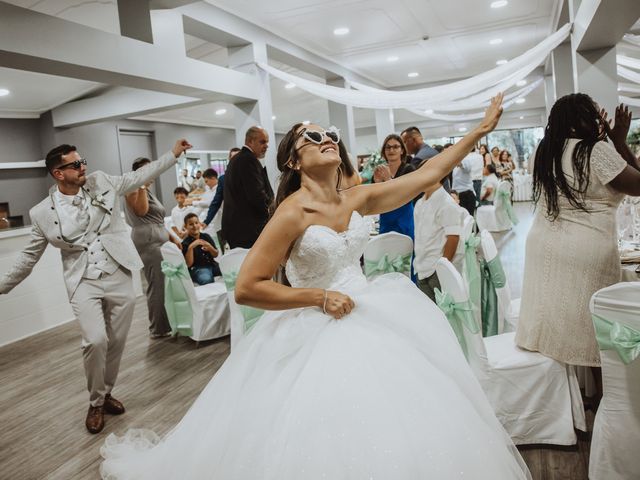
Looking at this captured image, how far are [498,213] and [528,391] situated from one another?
7.36 meters

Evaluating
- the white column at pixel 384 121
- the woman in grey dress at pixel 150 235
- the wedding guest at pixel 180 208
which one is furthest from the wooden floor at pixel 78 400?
the white column at pixel 384 121

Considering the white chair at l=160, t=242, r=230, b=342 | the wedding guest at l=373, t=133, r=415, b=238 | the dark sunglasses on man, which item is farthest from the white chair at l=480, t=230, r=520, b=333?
the white chair at l=160, t=242, r=230, b=342

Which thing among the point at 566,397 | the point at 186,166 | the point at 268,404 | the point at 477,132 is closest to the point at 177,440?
the point at 268,404

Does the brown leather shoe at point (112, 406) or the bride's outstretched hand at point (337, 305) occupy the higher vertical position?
the bride's outstretched hand at point (337, 305)

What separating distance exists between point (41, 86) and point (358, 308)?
25.2 ft

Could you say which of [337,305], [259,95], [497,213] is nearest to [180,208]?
[259,95]

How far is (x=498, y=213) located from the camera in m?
9.05

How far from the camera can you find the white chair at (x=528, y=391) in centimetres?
213

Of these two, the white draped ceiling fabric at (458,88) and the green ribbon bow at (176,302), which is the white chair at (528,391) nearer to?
the green ribbon bow at (176,302)

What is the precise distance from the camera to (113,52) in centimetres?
394

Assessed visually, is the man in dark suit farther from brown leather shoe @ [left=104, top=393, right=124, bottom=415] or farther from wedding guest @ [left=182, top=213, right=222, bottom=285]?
brown leather shoe @ [left=104, top=393, right=124, bottom=415]

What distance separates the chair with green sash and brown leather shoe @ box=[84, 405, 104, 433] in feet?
23.4

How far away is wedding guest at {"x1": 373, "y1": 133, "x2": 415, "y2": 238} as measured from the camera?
3664 mm

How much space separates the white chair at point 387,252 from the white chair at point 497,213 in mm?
5890
